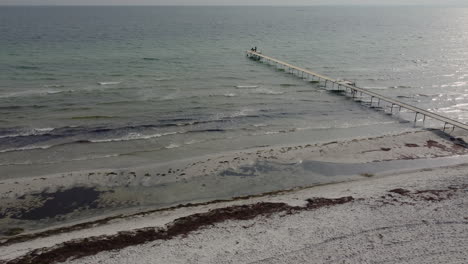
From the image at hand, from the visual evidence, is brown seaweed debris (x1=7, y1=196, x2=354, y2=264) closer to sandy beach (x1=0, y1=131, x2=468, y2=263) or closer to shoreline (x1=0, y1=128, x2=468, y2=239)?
sandy beach (x1=0, y1=131, x2=468, y2=263)

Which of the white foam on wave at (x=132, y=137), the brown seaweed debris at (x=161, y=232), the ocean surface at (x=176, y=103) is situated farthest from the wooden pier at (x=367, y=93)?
the white foam on wave at (x=132, y=137)

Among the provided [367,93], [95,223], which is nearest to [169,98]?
[367,93]

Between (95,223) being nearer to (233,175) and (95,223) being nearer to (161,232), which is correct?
(161,232)

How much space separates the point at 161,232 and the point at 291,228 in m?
4.64

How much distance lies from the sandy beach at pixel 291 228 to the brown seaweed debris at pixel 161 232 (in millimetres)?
34

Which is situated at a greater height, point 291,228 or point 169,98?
point 169,98

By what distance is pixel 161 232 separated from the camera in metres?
12.5

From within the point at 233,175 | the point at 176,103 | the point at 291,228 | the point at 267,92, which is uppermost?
the point at 267,92

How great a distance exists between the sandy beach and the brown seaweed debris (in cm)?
3

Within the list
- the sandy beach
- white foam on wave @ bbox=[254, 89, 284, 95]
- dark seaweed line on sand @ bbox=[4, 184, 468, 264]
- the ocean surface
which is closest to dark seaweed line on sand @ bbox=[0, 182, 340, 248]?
the sandy beach

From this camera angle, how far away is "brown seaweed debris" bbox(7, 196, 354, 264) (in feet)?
37.0

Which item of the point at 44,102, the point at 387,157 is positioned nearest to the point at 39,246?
the point at 387,157

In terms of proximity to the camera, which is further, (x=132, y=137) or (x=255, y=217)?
(x=132, y=137)

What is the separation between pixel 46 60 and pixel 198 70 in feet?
66.5
